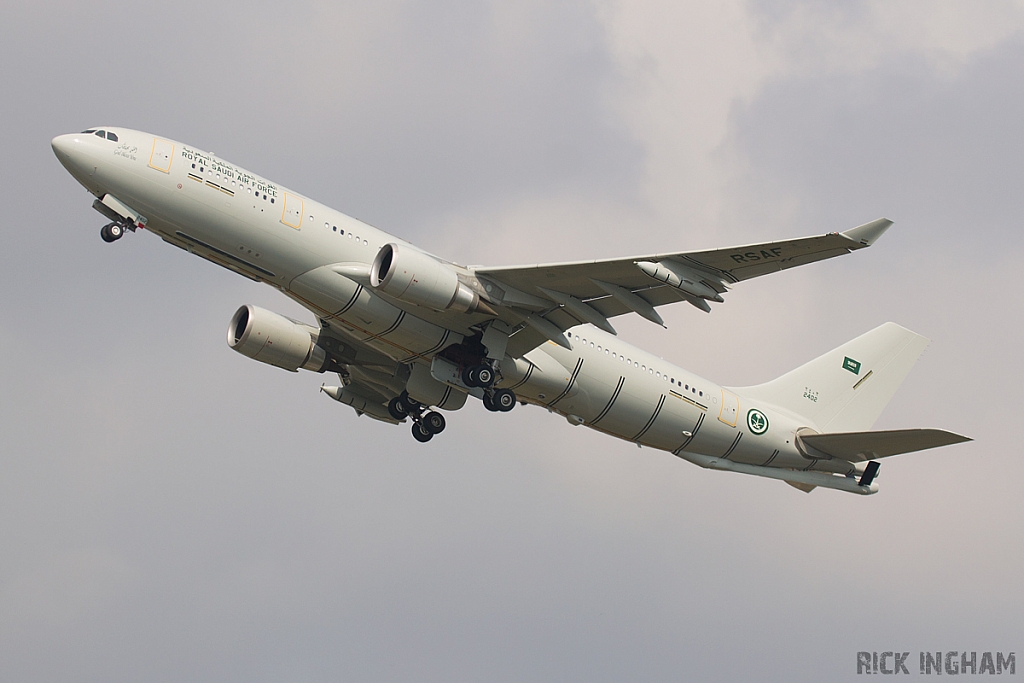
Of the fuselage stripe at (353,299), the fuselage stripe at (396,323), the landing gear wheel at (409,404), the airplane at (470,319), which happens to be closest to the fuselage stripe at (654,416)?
the airplane at (470,319)

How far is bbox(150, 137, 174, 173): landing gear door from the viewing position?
90.7ft

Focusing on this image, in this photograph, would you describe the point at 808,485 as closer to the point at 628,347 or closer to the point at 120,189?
the point at 628,347

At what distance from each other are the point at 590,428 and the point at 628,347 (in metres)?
2.80

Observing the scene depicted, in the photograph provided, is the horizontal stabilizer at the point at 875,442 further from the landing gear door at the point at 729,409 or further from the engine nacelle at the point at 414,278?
the engine nacelle at the point at 414,278

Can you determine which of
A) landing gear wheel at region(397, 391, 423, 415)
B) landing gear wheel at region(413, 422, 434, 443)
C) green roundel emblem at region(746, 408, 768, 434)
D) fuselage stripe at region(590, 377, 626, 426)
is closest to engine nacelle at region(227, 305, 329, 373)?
landing gear wheel at region(397, 391, 423, 415)

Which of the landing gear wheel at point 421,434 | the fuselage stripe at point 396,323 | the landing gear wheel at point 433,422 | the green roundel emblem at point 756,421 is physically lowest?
the landing gear wheel at point 421,434

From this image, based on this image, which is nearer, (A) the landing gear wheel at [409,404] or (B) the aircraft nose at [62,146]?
(B) the aircraft nose at [62,146]

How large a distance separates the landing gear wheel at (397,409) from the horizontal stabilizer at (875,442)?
44.0 ft

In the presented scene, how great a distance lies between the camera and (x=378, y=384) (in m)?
36.7

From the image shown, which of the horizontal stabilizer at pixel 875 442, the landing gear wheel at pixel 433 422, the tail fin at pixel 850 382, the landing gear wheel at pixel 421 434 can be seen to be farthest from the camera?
the tail fin at pixel 850 382

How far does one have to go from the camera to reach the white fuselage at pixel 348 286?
90.7ft

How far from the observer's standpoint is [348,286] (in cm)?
2912

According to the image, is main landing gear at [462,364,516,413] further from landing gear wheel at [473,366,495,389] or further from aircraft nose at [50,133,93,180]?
aircraft nose at [50,133,93,180]

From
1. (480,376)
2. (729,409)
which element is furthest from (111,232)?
(729,409)
